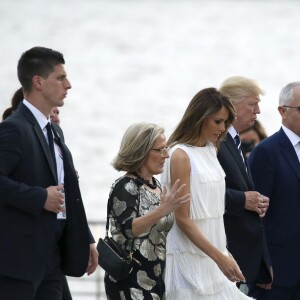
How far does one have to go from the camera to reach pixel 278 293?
6.96 metres

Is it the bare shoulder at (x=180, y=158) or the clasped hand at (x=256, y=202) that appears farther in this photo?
the clasped hand at (x=256, y=202)

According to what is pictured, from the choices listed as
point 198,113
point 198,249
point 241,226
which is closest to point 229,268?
point 198,249

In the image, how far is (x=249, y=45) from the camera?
44.7m

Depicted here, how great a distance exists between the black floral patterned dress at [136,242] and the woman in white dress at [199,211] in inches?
7.1

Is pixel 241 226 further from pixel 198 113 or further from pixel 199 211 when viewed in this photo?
pixel 198 113

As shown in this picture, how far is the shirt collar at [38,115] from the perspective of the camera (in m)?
5.42

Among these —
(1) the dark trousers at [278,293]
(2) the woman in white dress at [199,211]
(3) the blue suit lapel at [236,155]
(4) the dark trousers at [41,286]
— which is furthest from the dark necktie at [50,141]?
(1) the dark trousers at [278,293]

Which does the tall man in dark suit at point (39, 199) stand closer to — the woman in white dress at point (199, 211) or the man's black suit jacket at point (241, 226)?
the woman in white dress at point (199, 211)

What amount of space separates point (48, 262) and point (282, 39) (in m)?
40.6

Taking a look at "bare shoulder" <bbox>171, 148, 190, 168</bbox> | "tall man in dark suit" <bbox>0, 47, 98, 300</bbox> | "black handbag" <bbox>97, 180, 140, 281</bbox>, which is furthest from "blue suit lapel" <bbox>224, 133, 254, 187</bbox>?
"tall man in dark suit" <bbox>0, 47, 98, 300</bbox>

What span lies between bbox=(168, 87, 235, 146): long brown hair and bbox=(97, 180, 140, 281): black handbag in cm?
60

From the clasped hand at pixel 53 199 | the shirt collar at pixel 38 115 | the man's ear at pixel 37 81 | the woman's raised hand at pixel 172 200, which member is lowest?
the woman's raised hand at pixel 172 200

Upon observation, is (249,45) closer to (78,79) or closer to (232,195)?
(78,79)

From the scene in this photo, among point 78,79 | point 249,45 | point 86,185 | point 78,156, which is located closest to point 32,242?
point 86,185
